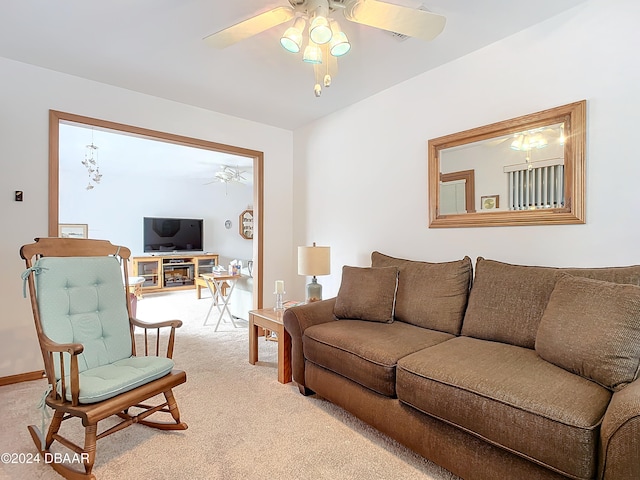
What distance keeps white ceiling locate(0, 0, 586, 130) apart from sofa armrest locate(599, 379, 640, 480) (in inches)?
83.6

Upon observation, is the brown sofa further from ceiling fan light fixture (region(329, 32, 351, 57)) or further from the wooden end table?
ceiling fan light fixture (region(329, 32, 351, 57))

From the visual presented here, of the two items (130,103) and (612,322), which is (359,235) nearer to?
(612,322)

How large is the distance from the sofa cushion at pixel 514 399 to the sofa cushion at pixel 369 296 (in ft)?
2.11

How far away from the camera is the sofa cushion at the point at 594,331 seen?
1319mm

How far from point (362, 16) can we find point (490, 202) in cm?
153

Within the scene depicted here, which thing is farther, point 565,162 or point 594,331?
point 565,162

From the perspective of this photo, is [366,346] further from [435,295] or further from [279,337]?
[279,337]

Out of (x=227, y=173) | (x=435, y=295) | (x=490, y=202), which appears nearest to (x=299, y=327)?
(x=435, y=295)

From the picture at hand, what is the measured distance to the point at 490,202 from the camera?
2418 mm

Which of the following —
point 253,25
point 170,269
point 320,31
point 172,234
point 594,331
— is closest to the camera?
point 594,331

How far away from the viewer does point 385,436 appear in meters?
1.93

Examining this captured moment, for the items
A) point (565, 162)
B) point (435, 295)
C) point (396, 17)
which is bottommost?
point (435, 295)

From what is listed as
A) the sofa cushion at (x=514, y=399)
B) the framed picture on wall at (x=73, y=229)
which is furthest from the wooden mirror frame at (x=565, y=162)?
the framed picture on wall at (x=73, y=229)

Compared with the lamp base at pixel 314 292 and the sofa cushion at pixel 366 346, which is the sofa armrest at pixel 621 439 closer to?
the sofa cushion at pixel 366 346
